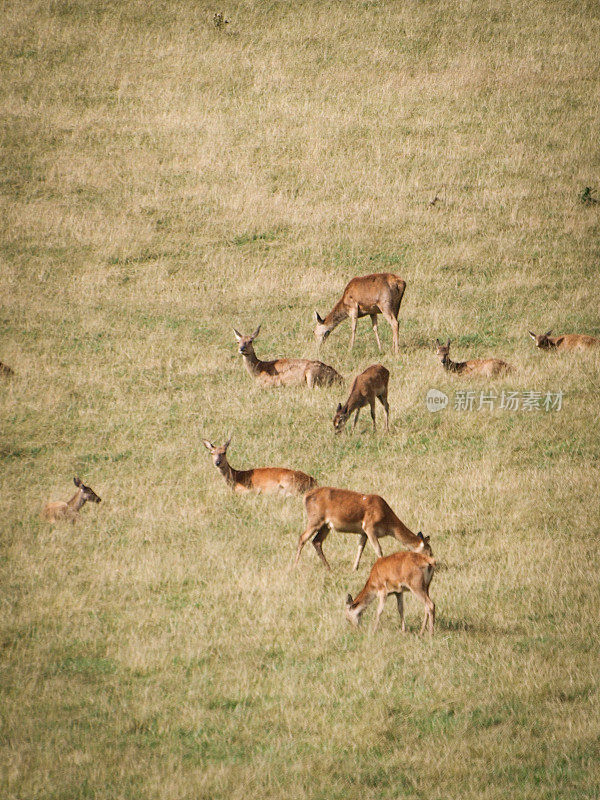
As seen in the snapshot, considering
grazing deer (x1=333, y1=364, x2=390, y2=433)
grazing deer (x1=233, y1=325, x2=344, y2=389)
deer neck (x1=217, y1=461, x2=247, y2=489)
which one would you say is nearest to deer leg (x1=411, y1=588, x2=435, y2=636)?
deer neck (x1=217, y1=461, x2=247, y2=489)

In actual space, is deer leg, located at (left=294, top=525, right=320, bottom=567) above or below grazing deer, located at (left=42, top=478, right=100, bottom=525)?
below

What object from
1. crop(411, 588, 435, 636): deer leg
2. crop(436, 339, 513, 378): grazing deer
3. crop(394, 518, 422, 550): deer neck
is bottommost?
crop(411, 588, 435, 636): deer leg

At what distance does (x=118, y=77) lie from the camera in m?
38.8

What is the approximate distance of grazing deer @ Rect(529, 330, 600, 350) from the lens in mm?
20016

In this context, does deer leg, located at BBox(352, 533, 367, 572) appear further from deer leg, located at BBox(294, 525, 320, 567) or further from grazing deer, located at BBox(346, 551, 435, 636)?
grazing deer, located at BBox(346, 551, 435, 636)

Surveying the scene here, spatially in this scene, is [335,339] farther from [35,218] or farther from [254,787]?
[254,787]

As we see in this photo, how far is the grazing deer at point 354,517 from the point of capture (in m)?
11.8

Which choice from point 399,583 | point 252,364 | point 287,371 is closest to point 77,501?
point 399,583

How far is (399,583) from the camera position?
10297 mm

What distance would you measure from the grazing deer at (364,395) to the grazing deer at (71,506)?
4459 millimetres

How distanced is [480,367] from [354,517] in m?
8.06

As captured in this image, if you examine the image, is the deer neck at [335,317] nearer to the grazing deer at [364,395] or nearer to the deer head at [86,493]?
the grazing deer at [364,395]

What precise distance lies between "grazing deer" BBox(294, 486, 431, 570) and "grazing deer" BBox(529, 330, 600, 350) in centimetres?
930

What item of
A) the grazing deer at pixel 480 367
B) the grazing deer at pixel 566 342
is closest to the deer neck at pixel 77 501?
the grazing deer at pixel 480 367
